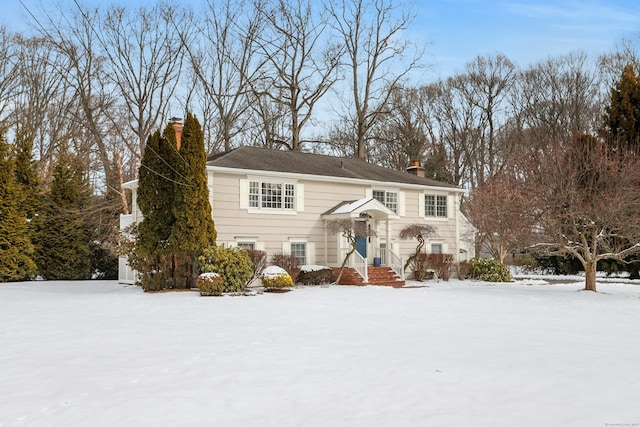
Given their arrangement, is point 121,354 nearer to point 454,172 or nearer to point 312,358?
point 312,358

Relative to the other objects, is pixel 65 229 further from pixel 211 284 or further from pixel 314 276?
pixel 314 276

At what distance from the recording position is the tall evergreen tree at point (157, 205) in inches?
Result: 716

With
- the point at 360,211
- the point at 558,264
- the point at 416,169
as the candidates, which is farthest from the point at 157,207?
the point at 558,264

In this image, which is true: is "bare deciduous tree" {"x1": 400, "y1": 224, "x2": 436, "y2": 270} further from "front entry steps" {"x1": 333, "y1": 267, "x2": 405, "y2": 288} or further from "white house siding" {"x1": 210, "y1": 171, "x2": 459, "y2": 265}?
"front entry steps" {"x1": 333, "y1": 267, "x2": 405, "y2": 288}

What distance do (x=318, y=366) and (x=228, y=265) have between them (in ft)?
35.1

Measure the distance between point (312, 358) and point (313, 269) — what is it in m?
13.4

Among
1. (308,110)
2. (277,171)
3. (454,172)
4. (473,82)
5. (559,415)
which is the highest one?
(473,82)

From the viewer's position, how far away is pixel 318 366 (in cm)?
705

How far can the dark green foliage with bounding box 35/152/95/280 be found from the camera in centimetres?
2423

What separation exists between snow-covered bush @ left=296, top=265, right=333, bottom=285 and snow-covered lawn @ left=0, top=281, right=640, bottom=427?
7378 millimetres

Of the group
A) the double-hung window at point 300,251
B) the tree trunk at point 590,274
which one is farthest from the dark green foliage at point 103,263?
the tree trunk at point 590,274

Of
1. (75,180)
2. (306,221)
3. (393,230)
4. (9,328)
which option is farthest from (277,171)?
(9,328)

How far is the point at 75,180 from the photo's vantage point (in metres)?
25.1

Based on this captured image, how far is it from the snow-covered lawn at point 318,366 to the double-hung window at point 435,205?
12.7 meters
